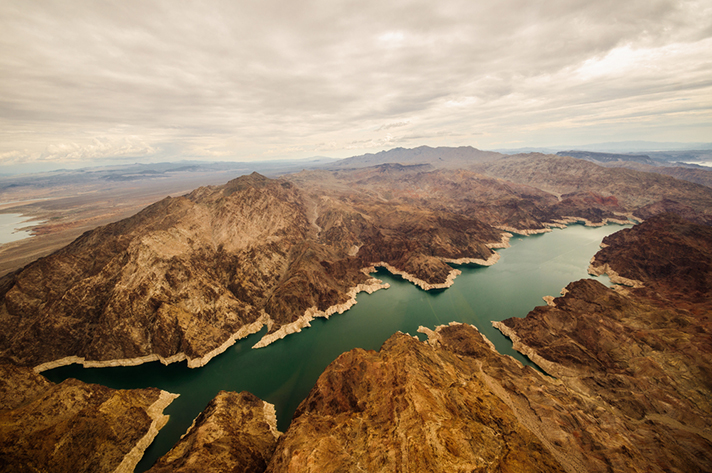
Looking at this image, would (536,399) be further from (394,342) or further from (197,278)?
(197,278)

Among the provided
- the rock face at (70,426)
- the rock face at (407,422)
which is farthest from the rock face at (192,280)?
the rock face at (407,422)

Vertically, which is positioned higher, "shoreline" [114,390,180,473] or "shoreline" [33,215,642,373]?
"shoreline" [33,215,642,373]

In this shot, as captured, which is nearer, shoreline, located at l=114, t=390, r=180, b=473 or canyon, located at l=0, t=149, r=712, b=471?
canyon, located at l=0, t=149, r=712, b=471

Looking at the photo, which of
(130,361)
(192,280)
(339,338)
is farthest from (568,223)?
(130,361)

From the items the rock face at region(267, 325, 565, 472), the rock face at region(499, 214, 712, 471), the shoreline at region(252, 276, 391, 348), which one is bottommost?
the shoreline at region(252, 276, 391, 348)

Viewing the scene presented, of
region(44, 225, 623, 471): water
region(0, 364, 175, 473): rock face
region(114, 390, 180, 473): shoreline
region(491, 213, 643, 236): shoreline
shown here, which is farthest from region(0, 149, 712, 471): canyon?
region(491, 213, 643, 236): shoreline

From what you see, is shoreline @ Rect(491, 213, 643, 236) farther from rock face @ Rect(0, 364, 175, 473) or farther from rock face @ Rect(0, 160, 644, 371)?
rock face @ Rect(0, 364, 175, 473)

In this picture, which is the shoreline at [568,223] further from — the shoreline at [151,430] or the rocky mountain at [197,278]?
the shoreline at [151,430]
